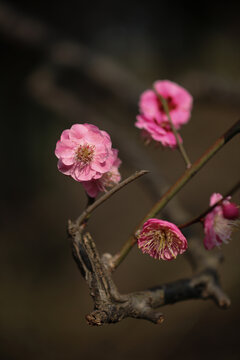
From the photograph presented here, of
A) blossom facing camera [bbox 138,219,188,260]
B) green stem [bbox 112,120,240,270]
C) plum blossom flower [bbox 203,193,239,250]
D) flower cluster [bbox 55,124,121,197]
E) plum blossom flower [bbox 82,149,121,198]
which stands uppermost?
flower cluster [bbox 55,124,121,197]

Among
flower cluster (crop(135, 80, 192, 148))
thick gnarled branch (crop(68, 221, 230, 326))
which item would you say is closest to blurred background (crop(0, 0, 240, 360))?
flower cluster (crop(135, 80, 192, 148))

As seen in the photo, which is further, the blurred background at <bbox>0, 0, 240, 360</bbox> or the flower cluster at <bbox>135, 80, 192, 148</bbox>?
the blurred background at <bbox>0, 0, 240, 360</bbox>

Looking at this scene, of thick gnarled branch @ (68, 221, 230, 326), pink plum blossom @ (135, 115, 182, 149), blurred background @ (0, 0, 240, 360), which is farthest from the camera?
blurred background @ (0, 0, 240, 360)

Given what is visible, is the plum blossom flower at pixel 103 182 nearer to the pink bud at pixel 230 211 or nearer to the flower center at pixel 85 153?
the flower center at pixel 85 153

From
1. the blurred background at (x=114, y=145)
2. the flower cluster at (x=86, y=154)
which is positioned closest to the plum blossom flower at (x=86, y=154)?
the flower cluster at (x=86, y=154)

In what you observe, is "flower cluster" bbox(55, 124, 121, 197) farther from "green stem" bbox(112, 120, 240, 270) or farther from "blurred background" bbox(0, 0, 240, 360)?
"blurred background" bbox(0, 0, 240, 360)

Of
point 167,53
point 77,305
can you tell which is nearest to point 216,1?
point 167,53

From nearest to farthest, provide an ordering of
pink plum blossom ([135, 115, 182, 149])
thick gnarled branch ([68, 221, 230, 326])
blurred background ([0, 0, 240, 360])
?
thick gnarled branch ([68, 221, 230, 326]), pink plum blossom ([135, 115, 182, 149]), blurred background ([0, 0, 240, 360])

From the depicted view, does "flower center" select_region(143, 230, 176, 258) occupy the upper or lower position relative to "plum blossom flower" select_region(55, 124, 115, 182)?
lower
